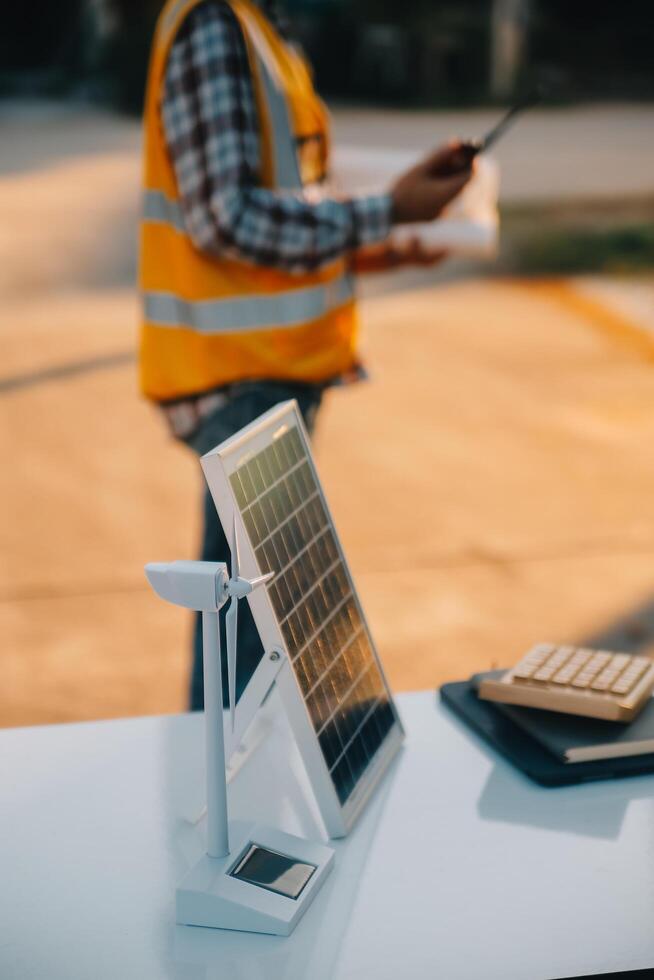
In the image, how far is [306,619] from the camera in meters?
1.41

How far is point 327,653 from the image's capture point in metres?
1.45

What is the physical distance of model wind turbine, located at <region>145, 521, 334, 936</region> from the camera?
121cm

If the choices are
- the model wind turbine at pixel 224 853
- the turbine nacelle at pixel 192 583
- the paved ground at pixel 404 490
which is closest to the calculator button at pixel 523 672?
the model wind turbine at pixel 224 853

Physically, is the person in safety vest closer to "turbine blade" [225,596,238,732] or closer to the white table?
the white table

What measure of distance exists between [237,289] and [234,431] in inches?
9.3

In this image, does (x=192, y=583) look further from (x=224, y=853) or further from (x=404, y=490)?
(x=404, y=490)

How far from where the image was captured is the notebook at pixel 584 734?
1508 millimetres

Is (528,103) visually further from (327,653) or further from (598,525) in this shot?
(598,525)

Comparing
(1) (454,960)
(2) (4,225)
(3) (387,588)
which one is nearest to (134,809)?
(1) (454,960)

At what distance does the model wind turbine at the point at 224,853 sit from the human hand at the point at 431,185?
984 millimetres

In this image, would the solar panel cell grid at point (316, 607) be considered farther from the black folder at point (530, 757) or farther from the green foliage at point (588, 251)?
the green foliage at point (588, 251)

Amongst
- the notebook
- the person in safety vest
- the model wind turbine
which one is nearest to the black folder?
the notebook

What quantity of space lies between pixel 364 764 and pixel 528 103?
34.3 inches

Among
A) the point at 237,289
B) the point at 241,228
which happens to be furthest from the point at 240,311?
the point at 241,228
